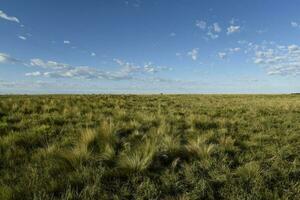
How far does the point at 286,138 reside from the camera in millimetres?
7578

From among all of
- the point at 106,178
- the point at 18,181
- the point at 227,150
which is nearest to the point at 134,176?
the point at 106,178

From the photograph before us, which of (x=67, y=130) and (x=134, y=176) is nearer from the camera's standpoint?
(x=134, y=176)

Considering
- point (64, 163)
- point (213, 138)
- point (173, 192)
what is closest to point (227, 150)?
point (213, 138)

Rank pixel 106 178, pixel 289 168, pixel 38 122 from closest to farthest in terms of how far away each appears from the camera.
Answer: pixel 106 178, pixel 289 168, pixel 38 122

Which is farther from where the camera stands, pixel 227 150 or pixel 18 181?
pixel 227 150

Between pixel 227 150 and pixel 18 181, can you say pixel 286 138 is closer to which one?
pixel 227 150

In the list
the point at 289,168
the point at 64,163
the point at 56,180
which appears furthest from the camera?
the point at 289,168

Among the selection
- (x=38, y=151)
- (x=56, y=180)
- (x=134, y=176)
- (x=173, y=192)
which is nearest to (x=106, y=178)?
(x=134, y=176)

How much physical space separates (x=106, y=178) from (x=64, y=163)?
946 millimetres

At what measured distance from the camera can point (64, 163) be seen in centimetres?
463

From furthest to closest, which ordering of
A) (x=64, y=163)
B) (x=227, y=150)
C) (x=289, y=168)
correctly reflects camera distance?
(x=227, y=150) < (x=289, y=168) < (x=64, y=163)

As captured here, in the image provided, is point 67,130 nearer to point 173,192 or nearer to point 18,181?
point 18,181

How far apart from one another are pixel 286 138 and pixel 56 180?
667cm

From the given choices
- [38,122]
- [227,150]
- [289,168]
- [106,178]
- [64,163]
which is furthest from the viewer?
[38,122]
